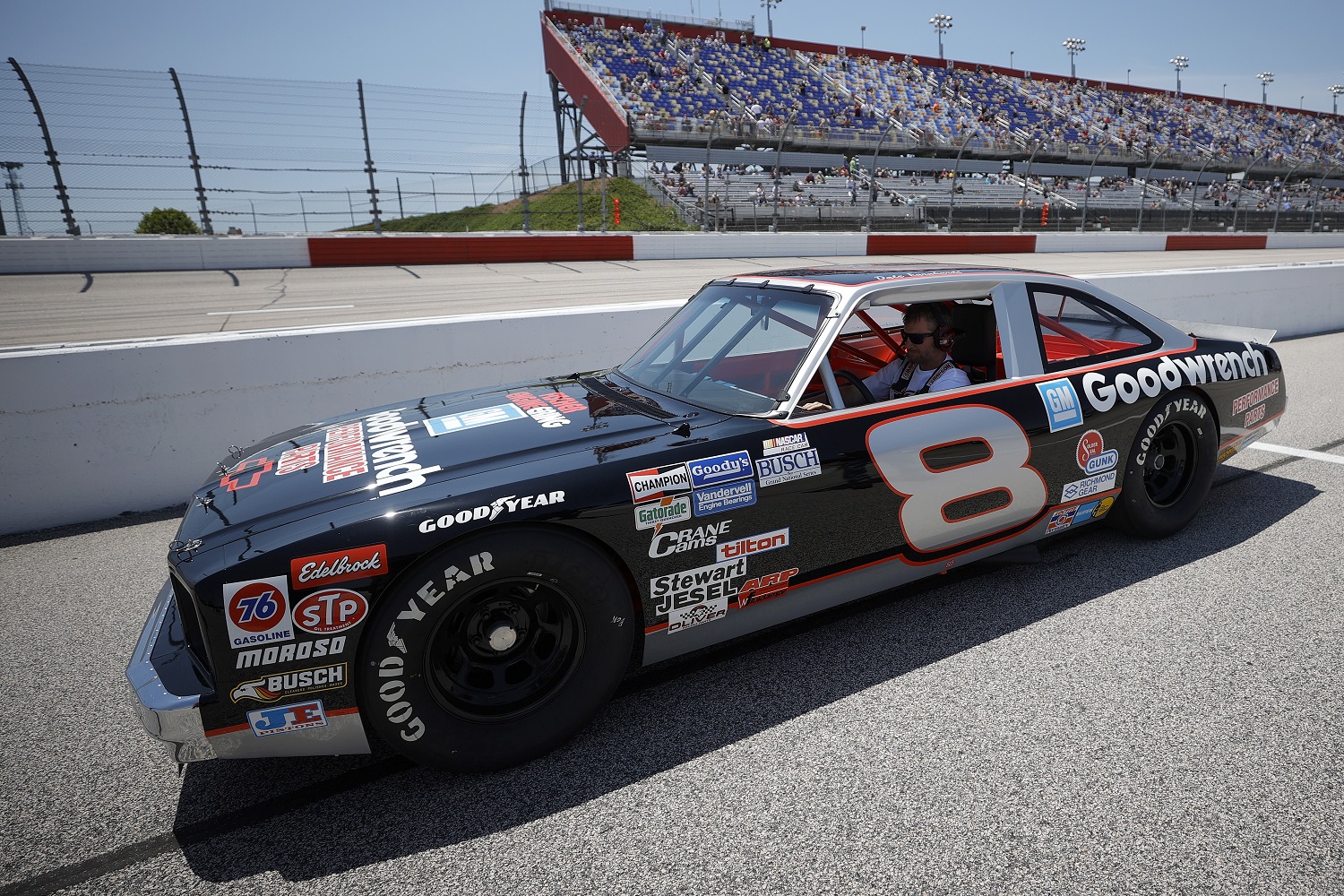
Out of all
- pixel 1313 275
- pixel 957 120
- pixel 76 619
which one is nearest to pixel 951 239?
pixel 1313 275

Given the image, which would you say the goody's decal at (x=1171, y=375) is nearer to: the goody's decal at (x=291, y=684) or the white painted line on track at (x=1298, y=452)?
the white painted line on track at (x=1298, y=452)

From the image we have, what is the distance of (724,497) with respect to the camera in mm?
2396

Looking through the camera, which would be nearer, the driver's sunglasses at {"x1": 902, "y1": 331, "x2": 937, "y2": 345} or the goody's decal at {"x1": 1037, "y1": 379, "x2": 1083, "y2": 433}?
the goody's decal at {"x1": 1037, "y1": 379, "x2": 1083, "y2": 433}

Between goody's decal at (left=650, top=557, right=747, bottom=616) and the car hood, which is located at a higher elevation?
the car hood

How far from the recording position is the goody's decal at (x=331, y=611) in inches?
75.7

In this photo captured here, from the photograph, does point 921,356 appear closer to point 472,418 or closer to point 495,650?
point 472,418

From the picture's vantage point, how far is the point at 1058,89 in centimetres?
4775

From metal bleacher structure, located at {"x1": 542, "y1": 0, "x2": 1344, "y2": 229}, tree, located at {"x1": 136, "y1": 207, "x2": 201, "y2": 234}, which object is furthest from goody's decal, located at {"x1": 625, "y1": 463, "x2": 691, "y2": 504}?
metal bleacher structure, located at {"x1": 542, "y1": 0, "x2": 1344, "y2": 229}

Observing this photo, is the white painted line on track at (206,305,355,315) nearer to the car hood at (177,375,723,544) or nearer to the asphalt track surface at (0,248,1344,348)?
the asphalt track surface at (0,248,1344,348)

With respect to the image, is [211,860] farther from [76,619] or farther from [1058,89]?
[1058,89]

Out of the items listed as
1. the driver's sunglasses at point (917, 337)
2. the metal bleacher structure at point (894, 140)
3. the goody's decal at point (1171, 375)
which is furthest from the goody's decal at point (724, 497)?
the metal bleacher structure at point (894, 140)

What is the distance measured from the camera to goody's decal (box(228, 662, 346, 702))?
192 centimetres

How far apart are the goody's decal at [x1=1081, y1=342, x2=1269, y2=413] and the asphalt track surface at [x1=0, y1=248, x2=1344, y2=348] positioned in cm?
527

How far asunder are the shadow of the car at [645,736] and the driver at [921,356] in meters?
0.89
